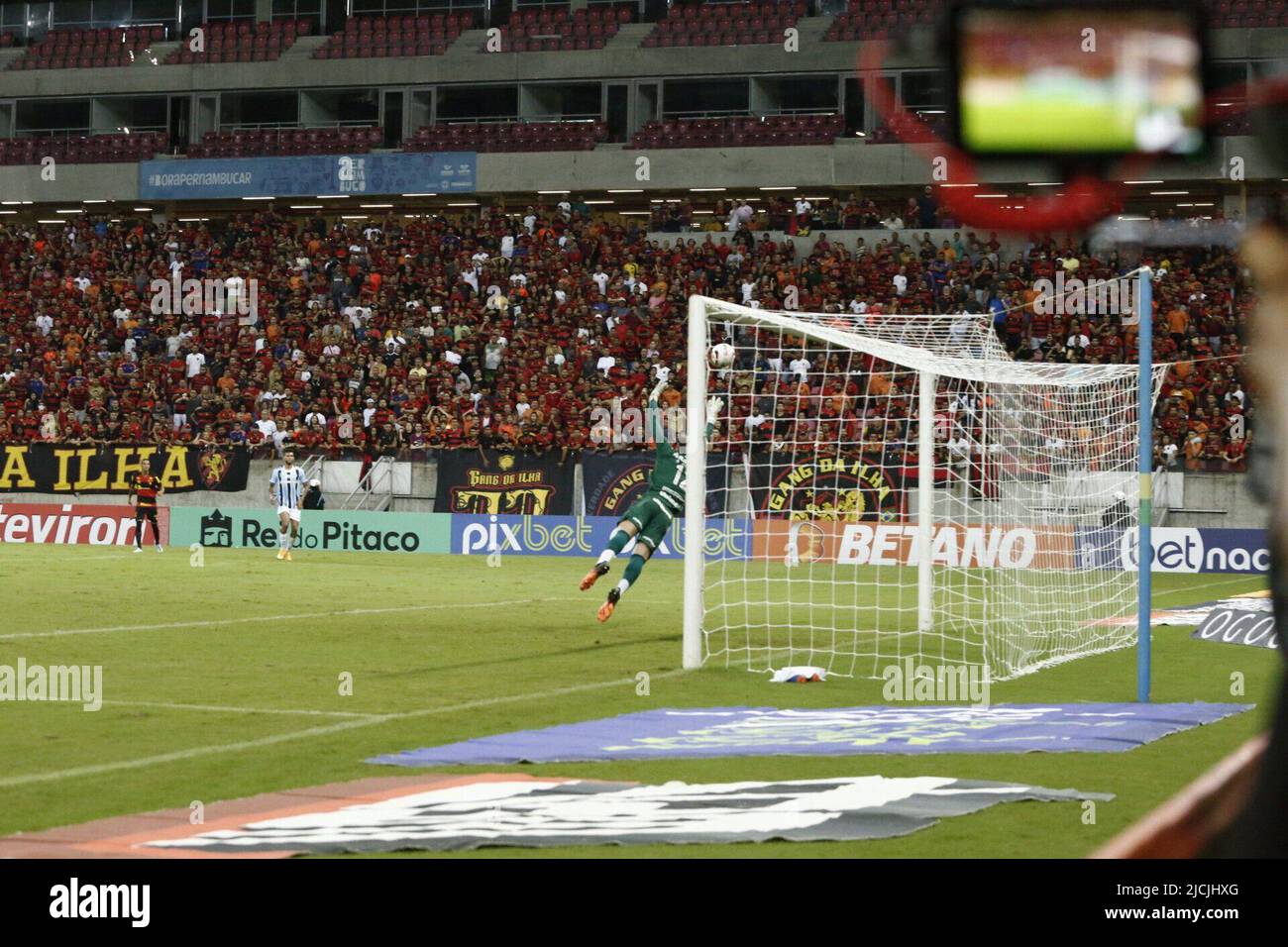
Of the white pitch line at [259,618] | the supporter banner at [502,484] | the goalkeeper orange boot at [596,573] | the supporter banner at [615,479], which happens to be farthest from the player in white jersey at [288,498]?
the goalkeeper orange boot at [596,573]

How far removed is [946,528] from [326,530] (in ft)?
59.8

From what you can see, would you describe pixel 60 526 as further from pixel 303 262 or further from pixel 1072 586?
pixel 1072 586

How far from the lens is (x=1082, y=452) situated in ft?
73.0

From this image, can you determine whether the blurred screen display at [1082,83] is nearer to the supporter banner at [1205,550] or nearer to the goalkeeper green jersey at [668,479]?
the goalkeeper green jersey at [668,479]

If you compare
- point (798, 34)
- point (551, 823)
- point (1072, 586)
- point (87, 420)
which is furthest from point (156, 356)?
point (551, 823)

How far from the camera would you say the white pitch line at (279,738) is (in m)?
9.27

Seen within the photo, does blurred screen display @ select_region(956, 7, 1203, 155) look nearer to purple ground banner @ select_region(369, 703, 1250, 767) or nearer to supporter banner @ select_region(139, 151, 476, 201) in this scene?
purple ground banner @ select_region(369, 703, 1250, 767)

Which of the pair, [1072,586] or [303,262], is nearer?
[1072,586]

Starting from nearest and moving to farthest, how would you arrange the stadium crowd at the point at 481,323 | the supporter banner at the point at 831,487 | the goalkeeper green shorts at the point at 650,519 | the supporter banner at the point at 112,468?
the goalkeeper green shorts at the point at 650,519 < the supporter banner at the point at 831,487 < the stadium crowd at the point at 481,323 < the supporter banner at the point at 112,468

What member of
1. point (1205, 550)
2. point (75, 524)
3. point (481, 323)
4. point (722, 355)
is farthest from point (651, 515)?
point (481, 323)

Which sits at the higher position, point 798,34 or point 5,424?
point 798,34

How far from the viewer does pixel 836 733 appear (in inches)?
443

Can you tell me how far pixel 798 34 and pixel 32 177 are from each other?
24.2 m

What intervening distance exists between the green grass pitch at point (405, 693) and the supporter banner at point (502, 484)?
34.5 ft
